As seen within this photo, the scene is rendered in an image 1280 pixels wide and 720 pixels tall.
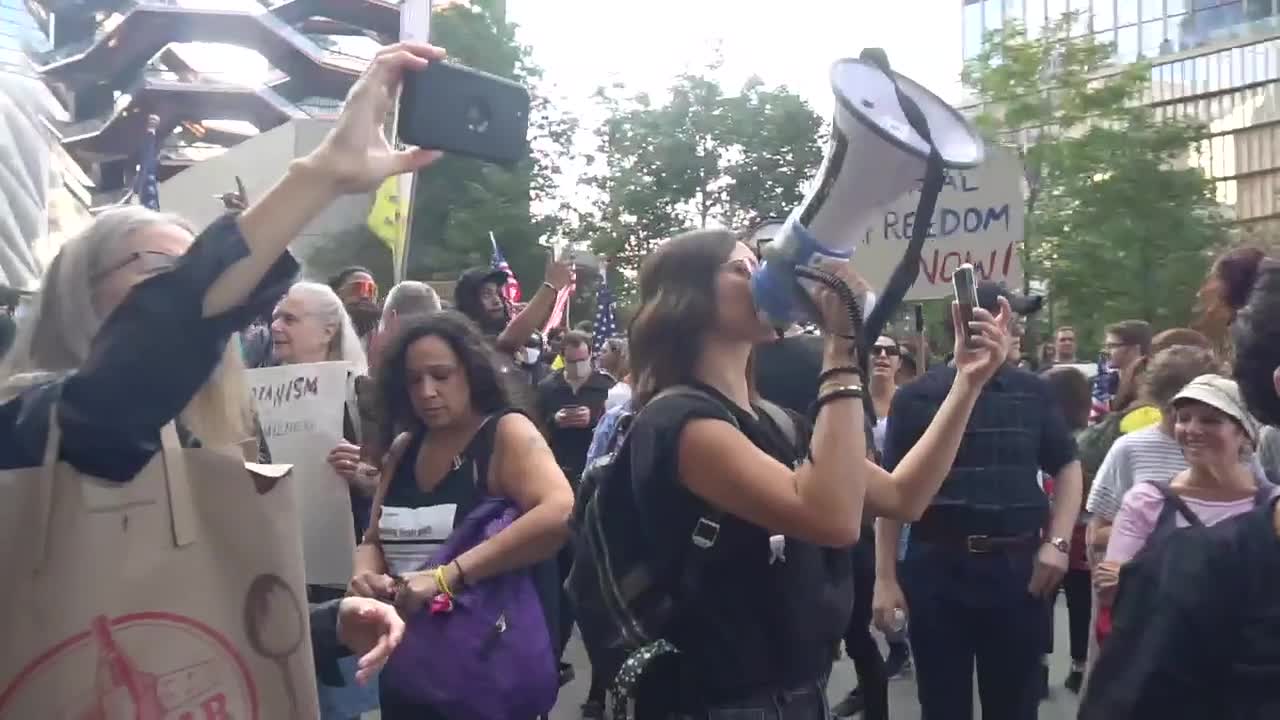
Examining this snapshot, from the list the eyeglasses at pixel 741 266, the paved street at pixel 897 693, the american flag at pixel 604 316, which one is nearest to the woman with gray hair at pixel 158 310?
the eyeglasses at pixel 741 266

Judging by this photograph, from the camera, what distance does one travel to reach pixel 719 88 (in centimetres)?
3412

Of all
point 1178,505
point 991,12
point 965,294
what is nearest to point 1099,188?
point 1178,505

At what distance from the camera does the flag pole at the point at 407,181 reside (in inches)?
275

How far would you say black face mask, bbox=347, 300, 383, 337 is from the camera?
5.57 m

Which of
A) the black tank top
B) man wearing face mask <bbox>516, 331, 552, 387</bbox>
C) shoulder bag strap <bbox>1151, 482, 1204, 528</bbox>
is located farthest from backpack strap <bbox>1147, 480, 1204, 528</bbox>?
man wearing face mask <bbox>516, 331, 552, 387</bbox>

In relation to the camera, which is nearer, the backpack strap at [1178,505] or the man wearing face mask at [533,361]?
the backpack strap at [1178,505]

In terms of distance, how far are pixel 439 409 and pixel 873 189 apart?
1463mm

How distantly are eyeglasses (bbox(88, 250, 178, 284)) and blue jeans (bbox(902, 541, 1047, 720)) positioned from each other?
3317mm

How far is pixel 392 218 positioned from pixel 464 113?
5.67 metres

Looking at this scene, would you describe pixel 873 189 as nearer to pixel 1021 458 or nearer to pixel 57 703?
pixel 57 703

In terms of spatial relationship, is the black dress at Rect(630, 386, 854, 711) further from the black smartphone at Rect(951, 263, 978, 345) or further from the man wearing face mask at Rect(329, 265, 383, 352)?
the man wearing face mask at Rect(329, 265, 383, 352)

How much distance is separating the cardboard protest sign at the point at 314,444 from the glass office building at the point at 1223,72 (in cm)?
5080

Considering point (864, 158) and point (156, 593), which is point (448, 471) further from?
point (156, 593)

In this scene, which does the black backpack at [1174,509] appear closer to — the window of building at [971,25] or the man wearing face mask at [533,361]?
the man wearing face mask at [533,361]
